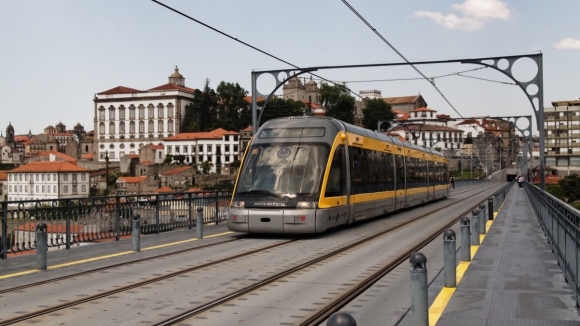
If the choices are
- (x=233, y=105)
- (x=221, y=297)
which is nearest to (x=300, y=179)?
(x=221, y=297)

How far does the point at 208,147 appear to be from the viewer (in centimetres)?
15912

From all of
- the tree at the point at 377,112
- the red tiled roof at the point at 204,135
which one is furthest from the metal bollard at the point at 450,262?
the tree at the point at 377,112

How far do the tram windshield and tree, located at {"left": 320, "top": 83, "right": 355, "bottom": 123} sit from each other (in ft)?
441

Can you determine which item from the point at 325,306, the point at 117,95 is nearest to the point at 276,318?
the point at 325,306

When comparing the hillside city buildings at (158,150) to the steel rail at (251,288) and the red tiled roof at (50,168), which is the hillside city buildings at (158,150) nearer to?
the red tiled roof at (50,168)

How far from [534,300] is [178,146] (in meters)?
159

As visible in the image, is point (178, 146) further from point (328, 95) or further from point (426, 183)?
point (426, 183)

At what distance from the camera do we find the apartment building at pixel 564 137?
147 m

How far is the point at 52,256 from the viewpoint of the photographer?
541 inches

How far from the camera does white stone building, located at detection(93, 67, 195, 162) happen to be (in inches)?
6993

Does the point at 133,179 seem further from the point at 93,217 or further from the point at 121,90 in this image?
the point at 93,217

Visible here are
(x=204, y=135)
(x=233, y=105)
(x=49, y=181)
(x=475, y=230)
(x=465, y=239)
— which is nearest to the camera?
(x=465, y=239)

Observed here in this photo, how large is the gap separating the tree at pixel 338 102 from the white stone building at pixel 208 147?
24.7m

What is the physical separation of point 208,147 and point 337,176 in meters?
143
